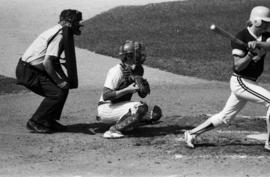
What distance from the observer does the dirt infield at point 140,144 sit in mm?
6703

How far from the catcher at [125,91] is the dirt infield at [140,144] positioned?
0.22m

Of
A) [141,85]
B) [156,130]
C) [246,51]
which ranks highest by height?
[246,51]

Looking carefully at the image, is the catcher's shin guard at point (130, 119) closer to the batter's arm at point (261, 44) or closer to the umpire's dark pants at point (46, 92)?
the umpire's dark pants at point (46, 92)

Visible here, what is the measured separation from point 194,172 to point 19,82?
9.03 ft

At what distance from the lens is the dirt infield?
22.0ft

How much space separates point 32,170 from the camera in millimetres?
6684

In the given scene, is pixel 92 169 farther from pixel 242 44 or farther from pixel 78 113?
pixel 78 113

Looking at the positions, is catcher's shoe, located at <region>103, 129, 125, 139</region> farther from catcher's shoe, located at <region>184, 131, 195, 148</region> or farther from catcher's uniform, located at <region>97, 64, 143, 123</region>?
catcher's shoe, located at <region>184, 131, 195, 148</region>

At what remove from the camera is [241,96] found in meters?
7.30

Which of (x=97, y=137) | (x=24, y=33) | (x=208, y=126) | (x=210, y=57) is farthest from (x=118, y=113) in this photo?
(x=24, y=33)

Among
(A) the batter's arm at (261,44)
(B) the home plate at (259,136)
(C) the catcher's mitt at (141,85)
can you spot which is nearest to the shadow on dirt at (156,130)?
(C) the catcher's mitt at (141,85)

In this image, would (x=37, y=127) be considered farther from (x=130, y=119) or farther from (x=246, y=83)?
(x=246, y=83)

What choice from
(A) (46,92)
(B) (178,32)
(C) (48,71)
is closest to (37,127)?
(A) (46,92)

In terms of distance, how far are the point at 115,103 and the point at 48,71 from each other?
0.85m
